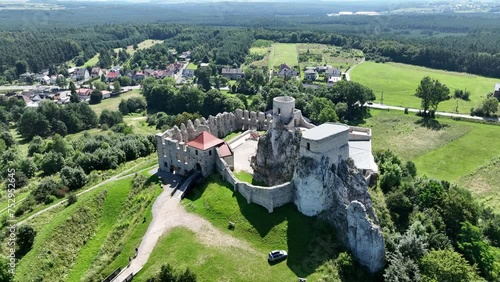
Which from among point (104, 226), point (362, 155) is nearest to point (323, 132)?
point (362, 155)

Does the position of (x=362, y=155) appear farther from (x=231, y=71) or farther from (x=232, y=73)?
(x=231, y=71)

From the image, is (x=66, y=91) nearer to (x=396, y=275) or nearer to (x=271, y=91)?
(x=271, y=91)

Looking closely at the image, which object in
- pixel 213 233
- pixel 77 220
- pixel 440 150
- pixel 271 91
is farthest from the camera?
pixel 271 91

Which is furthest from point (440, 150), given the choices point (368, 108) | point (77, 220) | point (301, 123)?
point (77, 220)

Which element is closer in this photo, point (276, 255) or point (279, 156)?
point (276, 255)

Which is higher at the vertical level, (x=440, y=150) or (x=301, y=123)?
(x=301, y=123)

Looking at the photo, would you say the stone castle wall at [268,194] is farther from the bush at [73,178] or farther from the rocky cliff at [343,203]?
the bush at [73,178]
